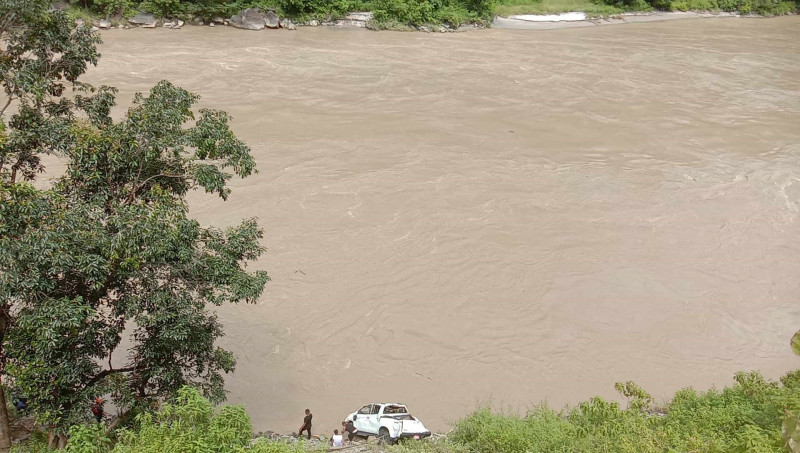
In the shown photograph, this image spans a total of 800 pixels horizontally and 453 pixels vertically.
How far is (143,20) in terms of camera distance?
36.0 m

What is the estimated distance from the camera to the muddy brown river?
1362 cm

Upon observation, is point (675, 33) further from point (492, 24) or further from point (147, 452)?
Answer: point (147, 452)

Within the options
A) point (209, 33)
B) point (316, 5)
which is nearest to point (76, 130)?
point (209, 33)

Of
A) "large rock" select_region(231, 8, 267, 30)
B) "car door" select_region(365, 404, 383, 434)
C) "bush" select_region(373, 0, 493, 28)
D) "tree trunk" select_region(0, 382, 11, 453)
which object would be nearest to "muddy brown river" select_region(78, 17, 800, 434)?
"car door" select_region(365, 404, 383, 434)

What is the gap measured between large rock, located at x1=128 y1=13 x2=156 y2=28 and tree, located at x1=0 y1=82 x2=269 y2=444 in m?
29.0

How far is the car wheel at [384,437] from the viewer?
10.3m

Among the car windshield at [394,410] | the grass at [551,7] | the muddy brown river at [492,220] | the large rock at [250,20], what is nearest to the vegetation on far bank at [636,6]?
the grass at [551,7]

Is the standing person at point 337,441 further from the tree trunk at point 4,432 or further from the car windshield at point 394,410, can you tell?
the tree trunk at point 4,432

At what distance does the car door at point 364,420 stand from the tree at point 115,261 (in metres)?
2.55

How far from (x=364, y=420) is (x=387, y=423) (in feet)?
1.59

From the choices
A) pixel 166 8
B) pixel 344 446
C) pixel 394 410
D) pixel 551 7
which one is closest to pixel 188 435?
pixel 344 446

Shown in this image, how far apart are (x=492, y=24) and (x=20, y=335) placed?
37427mm

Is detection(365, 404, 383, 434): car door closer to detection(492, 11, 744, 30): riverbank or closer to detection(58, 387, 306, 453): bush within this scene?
detection(58, 387, 306, 453): bush

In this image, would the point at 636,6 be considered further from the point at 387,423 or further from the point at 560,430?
the point at 560,430
